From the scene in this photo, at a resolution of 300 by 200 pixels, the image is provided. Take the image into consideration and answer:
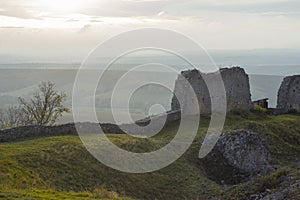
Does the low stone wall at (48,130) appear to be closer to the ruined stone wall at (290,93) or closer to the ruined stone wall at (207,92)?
the ruined stone wall at (207,92)

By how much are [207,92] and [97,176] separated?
19952 mm

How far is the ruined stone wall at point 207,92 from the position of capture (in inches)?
1571

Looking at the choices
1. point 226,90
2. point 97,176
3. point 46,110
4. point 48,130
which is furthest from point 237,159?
point 46,110

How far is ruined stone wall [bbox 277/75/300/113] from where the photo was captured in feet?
153

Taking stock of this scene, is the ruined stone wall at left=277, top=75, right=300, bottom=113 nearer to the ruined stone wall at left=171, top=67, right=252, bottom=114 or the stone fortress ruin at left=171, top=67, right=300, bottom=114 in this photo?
the stone fortress ruin at left=171, top=67, right=300, bottom=114

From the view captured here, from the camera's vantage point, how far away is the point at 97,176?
22.7 m

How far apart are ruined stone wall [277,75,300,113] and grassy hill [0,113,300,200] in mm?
18102

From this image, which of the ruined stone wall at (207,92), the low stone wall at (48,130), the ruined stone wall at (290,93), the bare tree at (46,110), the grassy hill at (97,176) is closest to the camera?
the grassy hill at (97,176)

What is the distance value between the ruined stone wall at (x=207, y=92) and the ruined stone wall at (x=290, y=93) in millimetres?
6219

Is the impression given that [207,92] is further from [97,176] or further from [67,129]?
[97,176]

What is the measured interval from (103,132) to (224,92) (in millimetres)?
14499

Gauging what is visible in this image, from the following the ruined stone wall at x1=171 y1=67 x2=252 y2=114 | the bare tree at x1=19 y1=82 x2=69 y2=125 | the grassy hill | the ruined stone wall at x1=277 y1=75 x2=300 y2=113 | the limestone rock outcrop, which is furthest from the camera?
the ruined stone wall at x1=277 y1=75 x2=300 y2=113

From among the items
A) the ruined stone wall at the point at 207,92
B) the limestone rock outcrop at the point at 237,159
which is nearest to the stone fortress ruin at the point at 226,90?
the ruined stone wall at the point at 207,92

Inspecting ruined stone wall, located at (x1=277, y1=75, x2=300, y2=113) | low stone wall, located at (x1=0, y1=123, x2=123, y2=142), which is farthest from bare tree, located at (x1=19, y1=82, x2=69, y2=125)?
ruined stone wall, located at (x1=277, y1=75, x2=300, y2=113)
